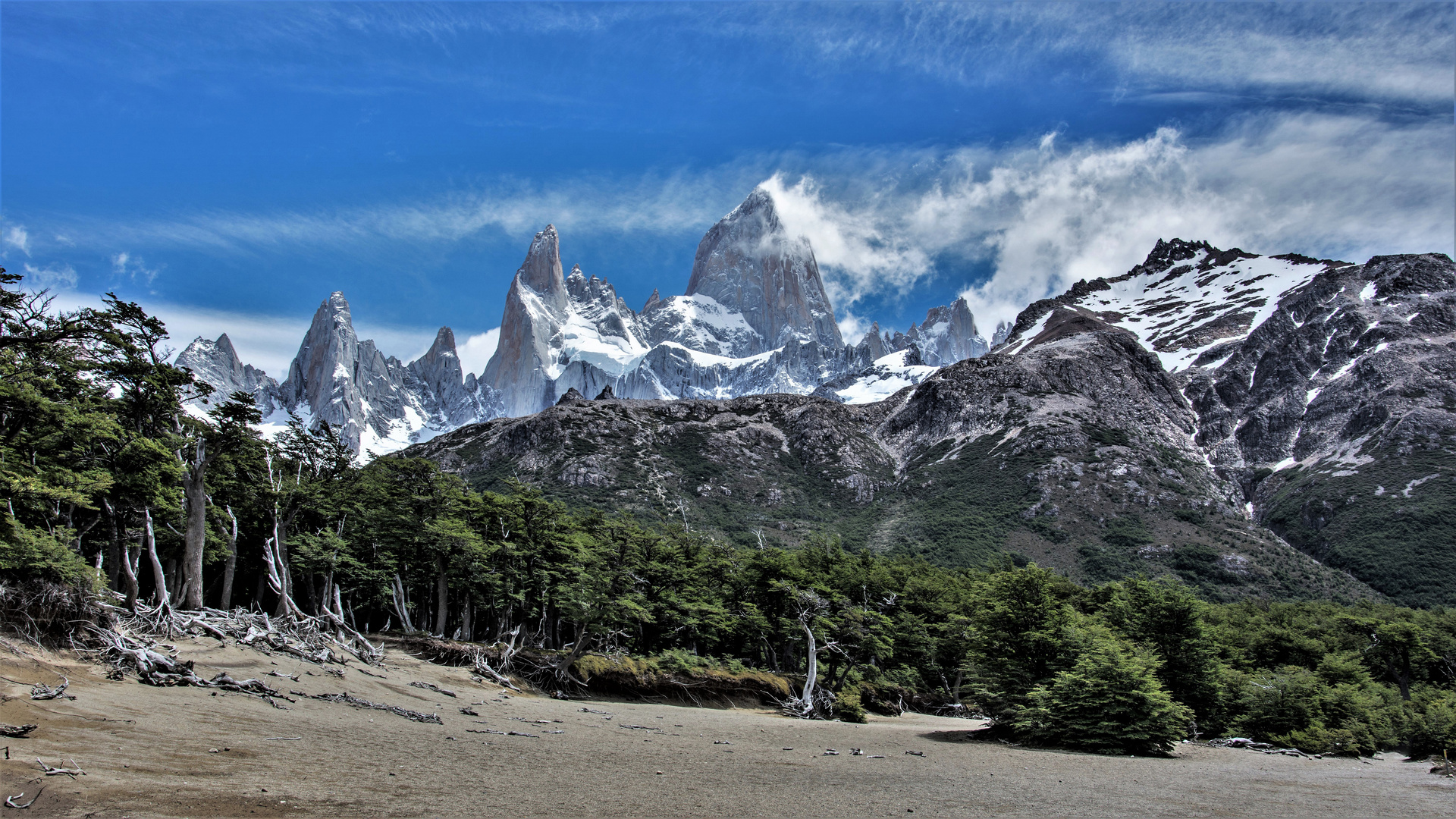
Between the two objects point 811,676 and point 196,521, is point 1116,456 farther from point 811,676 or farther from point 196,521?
point 196,521

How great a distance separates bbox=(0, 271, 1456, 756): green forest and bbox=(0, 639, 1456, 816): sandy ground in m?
4.18

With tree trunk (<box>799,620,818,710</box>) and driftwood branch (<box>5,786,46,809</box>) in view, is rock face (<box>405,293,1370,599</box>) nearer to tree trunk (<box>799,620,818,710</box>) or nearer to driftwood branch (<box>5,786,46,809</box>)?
tree trunk (<box>799,620,818,710</box>)

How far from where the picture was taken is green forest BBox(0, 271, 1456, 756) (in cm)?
2042

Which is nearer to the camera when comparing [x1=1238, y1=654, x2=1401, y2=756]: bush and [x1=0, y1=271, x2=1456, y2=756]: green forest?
[x1=0, y1=271, x2=1456, y2=756]: green forest

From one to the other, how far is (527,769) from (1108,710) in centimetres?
1824

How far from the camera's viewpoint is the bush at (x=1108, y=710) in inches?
866

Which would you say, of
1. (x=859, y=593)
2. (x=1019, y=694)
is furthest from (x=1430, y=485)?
(x=1019, y=694)

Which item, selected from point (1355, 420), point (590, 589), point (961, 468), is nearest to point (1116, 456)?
point (961, 468)

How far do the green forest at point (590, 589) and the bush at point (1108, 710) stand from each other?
82 millimetres

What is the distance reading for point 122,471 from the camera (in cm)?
2123

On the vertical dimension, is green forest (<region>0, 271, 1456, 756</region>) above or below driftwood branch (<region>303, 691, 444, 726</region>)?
above

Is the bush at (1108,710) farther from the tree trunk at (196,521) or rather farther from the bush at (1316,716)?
the tree trunk at (196,521)

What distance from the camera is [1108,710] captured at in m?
21.9

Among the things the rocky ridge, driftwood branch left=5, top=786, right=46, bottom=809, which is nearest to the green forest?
driftwood branch left=5, top=786, right=46, bottom=809
